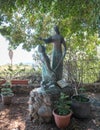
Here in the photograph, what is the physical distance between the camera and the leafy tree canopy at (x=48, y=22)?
4930 mm

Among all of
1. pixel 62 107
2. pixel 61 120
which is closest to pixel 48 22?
pixel 62 107

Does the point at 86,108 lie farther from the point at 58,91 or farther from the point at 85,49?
the point at 85,49

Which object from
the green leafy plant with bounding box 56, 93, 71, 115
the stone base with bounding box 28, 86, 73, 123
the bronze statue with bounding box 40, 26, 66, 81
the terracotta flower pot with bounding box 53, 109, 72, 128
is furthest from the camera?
the bronze statue with bounding box 40, 26, 66, 81

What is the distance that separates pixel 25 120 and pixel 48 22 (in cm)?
454

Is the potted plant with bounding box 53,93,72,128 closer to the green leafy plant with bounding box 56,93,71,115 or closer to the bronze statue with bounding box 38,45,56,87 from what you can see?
the green leafy plant with bounding box 56,93,71,115

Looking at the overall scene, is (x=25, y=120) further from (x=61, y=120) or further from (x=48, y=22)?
(x=48, y=22)

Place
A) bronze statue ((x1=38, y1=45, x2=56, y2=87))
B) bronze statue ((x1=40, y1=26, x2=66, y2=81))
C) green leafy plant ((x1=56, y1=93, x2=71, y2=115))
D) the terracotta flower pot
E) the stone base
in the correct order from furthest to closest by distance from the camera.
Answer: bronze statue ((x1=40, y1=26, x2=66, y2=81))
bronze statue ((x1=38, y1=45, x2=56, y2=87))
the stone base
green leafy plant ((x1=56, y1=93, x2=71, y2=115))
the terracotta flower pot

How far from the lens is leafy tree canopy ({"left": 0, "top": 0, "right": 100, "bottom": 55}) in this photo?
194 inches

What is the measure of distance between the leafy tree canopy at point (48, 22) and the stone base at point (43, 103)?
6.48ft

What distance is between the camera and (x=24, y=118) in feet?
15.0

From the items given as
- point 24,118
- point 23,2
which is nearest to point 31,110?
point 24,118

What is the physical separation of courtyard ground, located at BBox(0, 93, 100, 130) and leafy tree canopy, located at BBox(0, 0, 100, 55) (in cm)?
217

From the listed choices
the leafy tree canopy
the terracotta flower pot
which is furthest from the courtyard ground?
the leafy tree canopy

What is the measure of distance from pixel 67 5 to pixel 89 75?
119 inches
